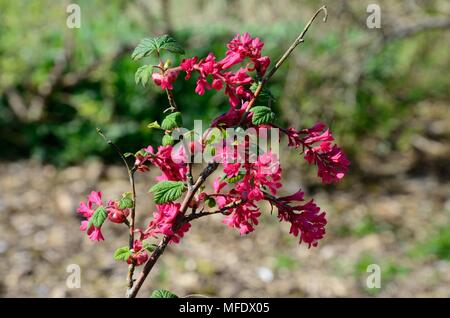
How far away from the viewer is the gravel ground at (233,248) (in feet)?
10.7

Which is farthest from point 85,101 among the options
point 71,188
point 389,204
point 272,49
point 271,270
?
point 389,204

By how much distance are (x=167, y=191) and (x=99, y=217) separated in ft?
0.50

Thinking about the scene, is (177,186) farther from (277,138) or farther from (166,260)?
(166,260)

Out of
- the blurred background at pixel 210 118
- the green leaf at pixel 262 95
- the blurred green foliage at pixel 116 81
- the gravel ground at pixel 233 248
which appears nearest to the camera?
the green leaf at pixel 262 95

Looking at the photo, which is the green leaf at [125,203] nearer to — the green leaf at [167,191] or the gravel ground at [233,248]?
the green leaf at [167,191]

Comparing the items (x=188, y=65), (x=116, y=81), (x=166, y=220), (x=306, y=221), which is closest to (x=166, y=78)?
(x=188, y=65)

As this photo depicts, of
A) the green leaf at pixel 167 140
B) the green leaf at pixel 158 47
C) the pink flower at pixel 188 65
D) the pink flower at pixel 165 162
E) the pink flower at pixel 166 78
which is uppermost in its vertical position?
the green leaf at pixel 158 47

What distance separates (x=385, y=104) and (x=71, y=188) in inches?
108

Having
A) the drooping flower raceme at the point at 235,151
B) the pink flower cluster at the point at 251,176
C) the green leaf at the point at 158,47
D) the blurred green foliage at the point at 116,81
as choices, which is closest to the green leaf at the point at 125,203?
the drooping flower raceme at the point at 235,151

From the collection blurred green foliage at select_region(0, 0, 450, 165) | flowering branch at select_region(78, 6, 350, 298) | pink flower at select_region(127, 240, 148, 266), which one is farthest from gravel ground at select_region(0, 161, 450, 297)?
flowering branch at select_region(78, 6, 350, 298)

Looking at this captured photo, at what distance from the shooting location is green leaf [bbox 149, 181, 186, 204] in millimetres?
1353

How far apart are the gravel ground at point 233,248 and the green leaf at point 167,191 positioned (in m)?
1.82

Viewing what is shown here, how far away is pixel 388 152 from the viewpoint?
5.40m

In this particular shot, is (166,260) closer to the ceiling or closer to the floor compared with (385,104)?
closer to the floor
